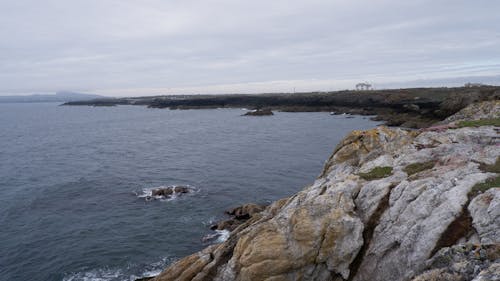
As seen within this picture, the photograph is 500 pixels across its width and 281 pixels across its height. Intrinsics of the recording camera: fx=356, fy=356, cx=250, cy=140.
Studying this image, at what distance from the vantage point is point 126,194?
40.6 metres

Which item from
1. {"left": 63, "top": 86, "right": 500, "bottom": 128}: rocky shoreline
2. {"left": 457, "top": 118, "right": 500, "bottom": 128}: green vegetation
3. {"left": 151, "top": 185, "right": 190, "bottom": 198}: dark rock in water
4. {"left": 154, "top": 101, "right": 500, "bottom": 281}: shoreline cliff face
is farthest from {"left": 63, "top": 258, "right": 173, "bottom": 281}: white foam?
{"left": 63, "top": 86, "right": 500, "bottom": 128}: rocky shoreline

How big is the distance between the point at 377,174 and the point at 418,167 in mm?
1858

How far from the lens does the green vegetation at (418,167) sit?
16.3 metres

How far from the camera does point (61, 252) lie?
27812mm

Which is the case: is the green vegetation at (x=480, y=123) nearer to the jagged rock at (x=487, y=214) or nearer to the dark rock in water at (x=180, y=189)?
the jagged rock at (x=487, y=214)

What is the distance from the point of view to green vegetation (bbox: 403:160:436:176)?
16.3 metres

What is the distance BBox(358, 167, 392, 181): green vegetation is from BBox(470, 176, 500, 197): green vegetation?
4.39 m

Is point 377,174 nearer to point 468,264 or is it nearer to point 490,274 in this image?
point 468,264

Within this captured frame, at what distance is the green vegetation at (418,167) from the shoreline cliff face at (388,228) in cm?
4

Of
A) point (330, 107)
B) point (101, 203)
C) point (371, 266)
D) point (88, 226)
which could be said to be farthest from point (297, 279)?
point (330, 107)

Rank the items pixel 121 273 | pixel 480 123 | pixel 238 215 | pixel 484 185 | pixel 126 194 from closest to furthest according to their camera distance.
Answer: pixel 484 185, pixel 480 123, pixel 121 273, pixel 238 215, pixel 126 194

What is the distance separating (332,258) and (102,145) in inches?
2853

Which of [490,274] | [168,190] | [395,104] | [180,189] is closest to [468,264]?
[490,274]

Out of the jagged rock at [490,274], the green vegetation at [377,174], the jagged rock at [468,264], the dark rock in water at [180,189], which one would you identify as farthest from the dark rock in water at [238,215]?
the jagged rock at [490,274]
